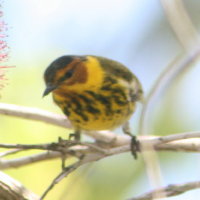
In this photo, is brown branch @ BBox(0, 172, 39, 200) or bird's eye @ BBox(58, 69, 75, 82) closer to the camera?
brown branch @ BBox(0, 172, 39, 200)

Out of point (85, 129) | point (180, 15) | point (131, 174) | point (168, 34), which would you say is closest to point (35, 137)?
point (85, 129)

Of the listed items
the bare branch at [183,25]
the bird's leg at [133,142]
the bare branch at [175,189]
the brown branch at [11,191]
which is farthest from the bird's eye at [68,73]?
the bare branch at [183,25]

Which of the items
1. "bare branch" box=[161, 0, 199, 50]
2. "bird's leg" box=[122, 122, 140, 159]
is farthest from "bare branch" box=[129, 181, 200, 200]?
"bird's leg" box=[122, 122, 140, 159]

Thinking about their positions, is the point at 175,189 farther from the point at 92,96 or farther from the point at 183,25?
the point at 92,96

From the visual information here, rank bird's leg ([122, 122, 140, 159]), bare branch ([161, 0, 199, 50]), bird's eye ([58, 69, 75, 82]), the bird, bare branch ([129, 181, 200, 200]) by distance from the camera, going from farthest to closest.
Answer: bird's leg ([122, 122, 140, 159]), the bird, bird's eye ([58, 69, 75, 82]), bare branch ([129, 181, 200, 200]), bare branch ([161, 0, 199, 50])

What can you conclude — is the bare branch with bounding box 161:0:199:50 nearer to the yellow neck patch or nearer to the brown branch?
the brown branch

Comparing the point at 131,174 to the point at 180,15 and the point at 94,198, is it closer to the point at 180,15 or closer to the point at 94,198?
the point at 94,198

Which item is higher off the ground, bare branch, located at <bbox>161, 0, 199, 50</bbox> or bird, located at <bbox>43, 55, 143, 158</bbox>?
bird, located at <bbox>43, 55, 143, 158</bbox>

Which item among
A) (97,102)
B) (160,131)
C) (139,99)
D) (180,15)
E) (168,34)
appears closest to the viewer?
(180,15)

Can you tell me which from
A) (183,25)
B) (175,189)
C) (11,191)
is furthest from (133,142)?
(183,25)
